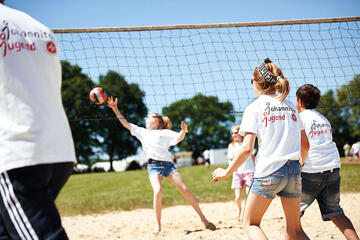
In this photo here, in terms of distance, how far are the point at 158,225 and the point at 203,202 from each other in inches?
135

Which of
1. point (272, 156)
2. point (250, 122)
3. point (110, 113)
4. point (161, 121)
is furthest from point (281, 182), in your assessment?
point (110, 113)

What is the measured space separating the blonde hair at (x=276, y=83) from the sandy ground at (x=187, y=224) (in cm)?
251

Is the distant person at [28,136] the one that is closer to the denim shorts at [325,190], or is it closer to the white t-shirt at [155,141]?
the denim shorts at [325,190]

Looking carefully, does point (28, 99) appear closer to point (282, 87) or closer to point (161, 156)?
point (282, 87)

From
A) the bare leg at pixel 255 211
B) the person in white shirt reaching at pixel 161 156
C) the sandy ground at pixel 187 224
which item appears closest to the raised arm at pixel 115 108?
the person in white shirt reaching at pixel 161 156

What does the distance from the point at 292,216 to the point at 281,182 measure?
0.35 metres

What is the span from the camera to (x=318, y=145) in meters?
3.60

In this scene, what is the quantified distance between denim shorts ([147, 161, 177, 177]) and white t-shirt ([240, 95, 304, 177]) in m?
2.80

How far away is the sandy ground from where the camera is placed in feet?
16.4

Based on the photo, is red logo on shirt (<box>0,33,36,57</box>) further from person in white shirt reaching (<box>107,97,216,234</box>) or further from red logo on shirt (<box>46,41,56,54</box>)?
person in white shirt reaching (<box>107,97,216,234</box>)

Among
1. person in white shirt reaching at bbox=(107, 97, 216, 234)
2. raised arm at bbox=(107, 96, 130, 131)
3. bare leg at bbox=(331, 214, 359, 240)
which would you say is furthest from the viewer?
person in white shirt reaching at bbox=(107, 97, 216, 234)

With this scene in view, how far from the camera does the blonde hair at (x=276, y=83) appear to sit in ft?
9.21

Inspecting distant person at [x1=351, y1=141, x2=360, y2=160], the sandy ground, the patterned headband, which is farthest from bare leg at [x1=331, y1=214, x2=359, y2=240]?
distant person at [x1=351, y1=141, x2=360, y2=160]

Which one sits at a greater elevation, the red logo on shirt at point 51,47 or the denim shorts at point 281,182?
the red logo on shirt at point 51,47
